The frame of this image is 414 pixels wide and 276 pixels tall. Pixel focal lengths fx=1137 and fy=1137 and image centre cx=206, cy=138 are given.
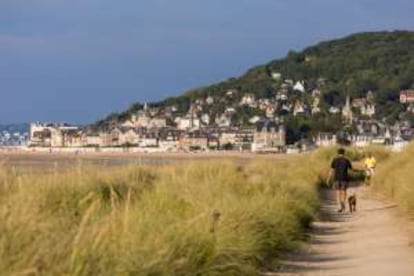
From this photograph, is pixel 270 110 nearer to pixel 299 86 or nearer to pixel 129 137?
pixel 299 86

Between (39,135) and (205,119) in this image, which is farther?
(205,119)

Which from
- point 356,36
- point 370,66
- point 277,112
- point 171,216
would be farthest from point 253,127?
point 171,216

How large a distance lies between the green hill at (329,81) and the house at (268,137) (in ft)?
10.7

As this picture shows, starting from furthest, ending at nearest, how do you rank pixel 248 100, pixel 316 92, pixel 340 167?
pixel 248 100 → pixel 316 92 → pixel 340 167

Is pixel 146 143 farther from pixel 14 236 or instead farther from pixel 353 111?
pixel 14 236

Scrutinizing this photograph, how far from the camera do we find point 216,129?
133m

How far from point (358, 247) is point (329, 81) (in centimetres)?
12764

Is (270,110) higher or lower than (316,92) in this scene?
lower

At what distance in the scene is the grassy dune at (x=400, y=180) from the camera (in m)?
24.7

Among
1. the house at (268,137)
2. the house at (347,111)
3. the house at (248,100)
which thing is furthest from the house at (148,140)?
the house at (347,111)

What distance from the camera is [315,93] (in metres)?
142

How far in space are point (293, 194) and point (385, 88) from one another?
10719 cm

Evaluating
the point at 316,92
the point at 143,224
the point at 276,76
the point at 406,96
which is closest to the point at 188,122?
the point at 316,92

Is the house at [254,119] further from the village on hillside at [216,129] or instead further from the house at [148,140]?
the house at [148,140]
